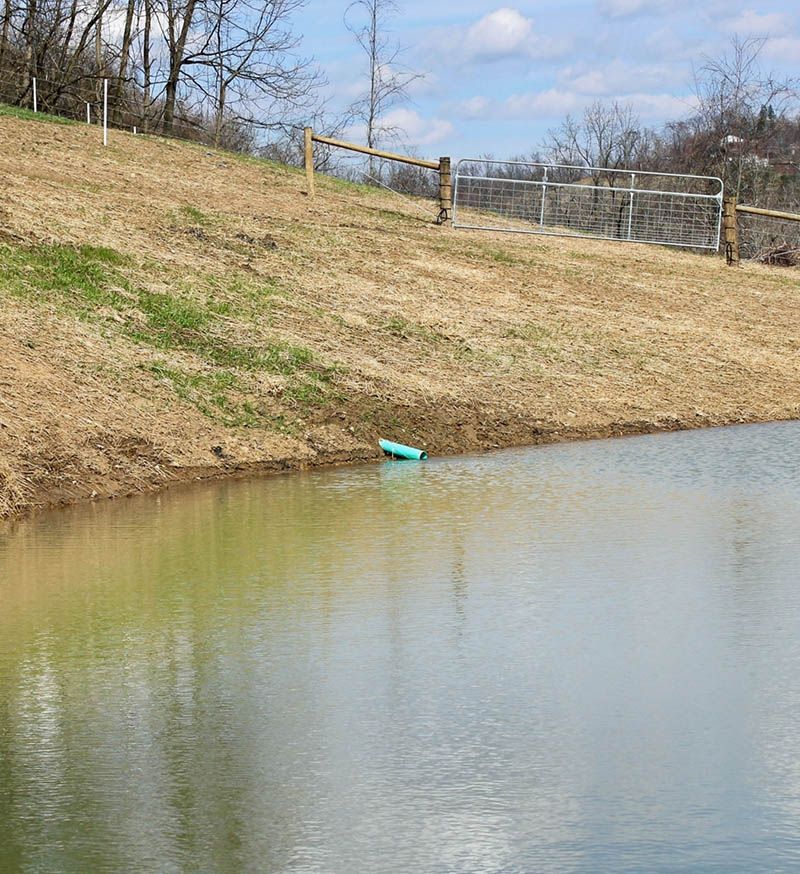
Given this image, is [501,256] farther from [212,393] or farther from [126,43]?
[126,43]

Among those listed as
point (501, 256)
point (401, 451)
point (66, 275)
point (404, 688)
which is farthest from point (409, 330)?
point (404, 688)

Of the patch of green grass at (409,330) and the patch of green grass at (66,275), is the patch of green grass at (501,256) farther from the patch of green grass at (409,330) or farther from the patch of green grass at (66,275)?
the patch of green grass at (66,275)

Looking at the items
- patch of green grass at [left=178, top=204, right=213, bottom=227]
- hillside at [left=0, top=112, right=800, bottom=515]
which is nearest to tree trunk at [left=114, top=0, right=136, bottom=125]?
hillside at [left=0, top=112, right=800, bottom=515]

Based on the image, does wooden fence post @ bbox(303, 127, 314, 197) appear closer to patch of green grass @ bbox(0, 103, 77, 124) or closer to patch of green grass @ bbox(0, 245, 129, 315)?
patch of green grass @ bbox(0, 103, 77, 124)

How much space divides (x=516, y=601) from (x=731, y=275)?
21.7 m

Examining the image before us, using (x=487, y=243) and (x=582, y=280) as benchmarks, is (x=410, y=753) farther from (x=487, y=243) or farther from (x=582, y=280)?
(x=487, y=243)

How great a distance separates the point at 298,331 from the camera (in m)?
18.3

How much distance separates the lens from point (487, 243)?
27.2 m

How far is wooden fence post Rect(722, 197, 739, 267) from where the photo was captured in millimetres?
29016

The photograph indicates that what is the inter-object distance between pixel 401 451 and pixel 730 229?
1730cm

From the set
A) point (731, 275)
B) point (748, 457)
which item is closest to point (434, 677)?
point (748, 457)

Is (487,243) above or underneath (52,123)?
underneath

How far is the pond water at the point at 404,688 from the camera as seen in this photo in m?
4.58

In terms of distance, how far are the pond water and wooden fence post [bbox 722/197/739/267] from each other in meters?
19.0
